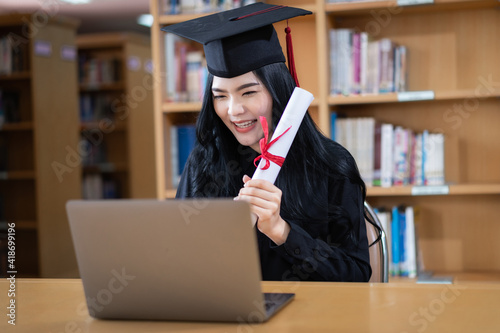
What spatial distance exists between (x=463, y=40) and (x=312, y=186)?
5.32 feet

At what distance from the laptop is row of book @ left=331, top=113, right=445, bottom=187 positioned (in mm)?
1884

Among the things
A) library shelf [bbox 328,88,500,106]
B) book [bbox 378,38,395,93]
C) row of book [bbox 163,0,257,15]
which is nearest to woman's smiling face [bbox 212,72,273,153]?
library shelf [bbox 328,88,500,106]

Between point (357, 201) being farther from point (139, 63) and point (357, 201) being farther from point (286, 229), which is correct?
point (139, 63)

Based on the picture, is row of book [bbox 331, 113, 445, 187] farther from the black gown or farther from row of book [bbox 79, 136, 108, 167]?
row of book [bbox 79, 136, 108, 167]

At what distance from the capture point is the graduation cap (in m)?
1.55

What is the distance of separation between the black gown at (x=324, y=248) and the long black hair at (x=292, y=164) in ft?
0.06

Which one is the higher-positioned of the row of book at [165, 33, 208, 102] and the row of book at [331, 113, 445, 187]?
the row of book at [165, 33, 208, 102]

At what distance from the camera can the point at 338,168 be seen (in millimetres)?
1618

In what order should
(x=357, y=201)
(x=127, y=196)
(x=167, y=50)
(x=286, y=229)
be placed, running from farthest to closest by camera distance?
(x=127, y=196)
(x=167, y=50)
(x=357, y=201)
(x=286, y=229)

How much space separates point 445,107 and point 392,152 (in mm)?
356

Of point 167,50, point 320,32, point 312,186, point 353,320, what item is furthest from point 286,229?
point 167,50

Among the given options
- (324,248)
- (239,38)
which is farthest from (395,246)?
(239,38)

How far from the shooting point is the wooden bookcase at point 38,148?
200 inches

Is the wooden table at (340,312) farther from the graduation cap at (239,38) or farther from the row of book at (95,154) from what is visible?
the row of book at (95,154)
